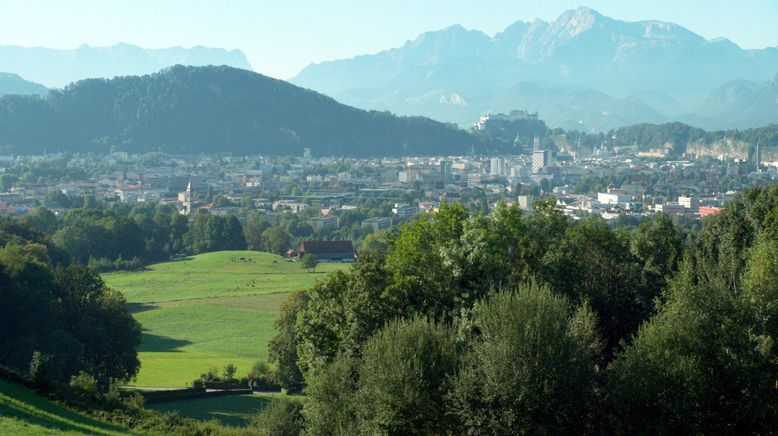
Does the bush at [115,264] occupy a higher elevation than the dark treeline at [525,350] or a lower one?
lower

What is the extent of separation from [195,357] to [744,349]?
20445mm

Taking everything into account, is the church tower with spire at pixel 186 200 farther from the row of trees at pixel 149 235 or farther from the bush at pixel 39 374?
the bush at pixel 39 374

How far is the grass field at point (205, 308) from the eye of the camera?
3100cm

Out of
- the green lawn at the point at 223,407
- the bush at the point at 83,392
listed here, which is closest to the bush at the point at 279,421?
the green lawn at the point at 223,407

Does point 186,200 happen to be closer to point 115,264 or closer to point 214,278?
point 115,264

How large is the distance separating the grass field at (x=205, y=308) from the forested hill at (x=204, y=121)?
10317 centimetres

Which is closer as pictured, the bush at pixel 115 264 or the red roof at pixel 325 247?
the bush at pixel 115 264

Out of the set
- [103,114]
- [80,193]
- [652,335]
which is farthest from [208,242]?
[103,114]

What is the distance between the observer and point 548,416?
13836 millimetres

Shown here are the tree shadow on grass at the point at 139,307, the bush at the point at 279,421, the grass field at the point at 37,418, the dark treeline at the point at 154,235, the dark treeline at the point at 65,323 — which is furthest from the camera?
the dark treeline at the point at 154,235

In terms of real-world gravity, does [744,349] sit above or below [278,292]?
above

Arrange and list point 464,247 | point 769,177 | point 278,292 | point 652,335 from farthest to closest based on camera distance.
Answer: point 769,177
point 278,292
point 464,247
point 652,335

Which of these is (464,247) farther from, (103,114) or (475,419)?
(103,114)

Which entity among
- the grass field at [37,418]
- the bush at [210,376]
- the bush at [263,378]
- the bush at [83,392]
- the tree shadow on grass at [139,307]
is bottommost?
the tree shadow on grass at [139,307]
